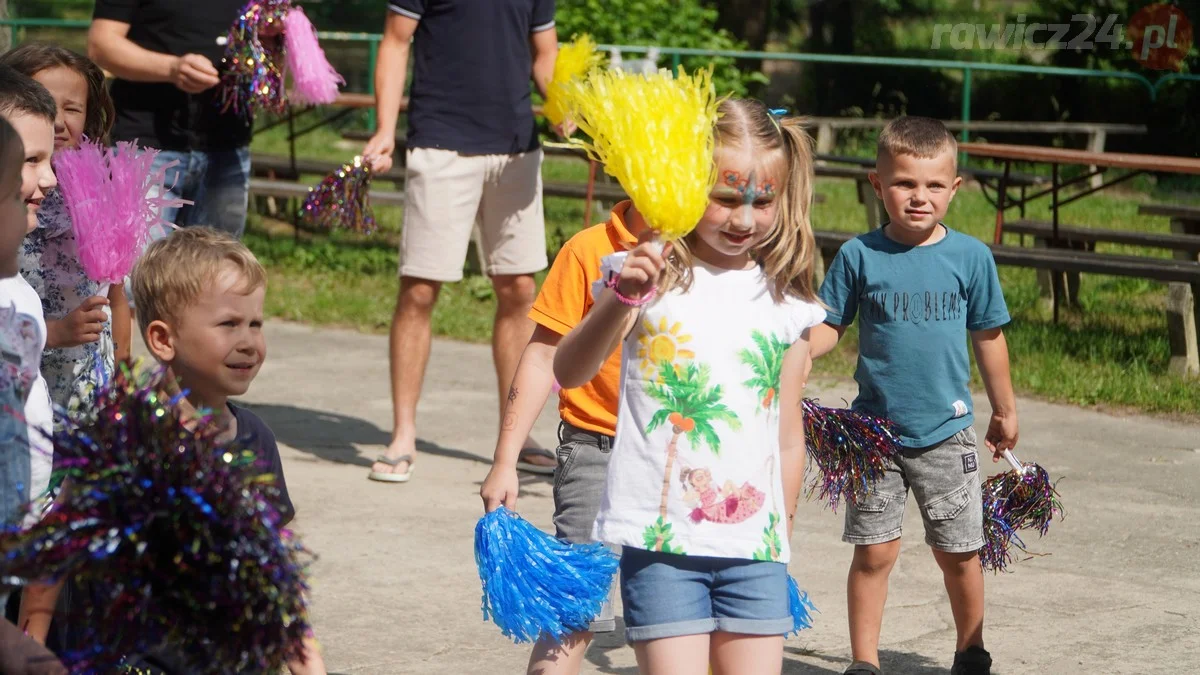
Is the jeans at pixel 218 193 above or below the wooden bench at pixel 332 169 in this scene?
above

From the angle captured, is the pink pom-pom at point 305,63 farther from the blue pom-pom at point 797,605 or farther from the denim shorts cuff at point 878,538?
the blue pom-pom at point 797,605

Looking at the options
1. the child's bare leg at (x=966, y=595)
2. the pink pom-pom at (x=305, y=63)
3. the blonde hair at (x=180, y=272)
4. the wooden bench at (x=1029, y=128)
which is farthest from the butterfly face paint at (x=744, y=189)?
the wooden bench at (x=1029, y=128)

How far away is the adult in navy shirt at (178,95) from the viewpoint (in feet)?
17.7

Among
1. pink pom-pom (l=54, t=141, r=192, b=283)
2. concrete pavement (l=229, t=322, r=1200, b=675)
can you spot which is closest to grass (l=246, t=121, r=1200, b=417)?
concrete pavement (l=229, t=322, r=1200, b=675)

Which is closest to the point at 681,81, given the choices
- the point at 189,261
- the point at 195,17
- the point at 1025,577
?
the point at 189,261

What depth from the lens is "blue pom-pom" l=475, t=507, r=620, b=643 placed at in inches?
125

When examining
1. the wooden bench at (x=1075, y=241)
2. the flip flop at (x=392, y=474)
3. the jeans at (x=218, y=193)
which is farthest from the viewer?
the wooden bench at (x=1075, y=241)

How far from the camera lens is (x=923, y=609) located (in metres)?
4.68

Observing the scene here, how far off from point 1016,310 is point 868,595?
582 cm

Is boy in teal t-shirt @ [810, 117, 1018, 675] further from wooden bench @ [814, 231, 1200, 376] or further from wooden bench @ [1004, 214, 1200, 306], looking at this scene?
wooden bench @ [1004, 214, 1200, 306]

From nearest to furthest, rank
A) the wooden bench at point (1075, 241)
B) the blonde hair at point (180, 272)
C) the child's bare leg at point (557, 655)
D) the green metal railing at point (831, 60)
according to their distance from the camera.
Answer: the blonde hair at point (180, 272) < the child's bare leg at point (557, 655) < the wooden bench at point (1075, 241) < the green metal railing at point (831, 60)

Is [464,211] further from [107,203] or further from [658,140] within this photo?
[658,140]

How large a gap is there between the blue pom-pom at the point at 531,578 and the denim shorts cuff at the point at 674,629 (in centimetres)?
19

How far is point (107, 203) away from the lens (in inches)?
142
